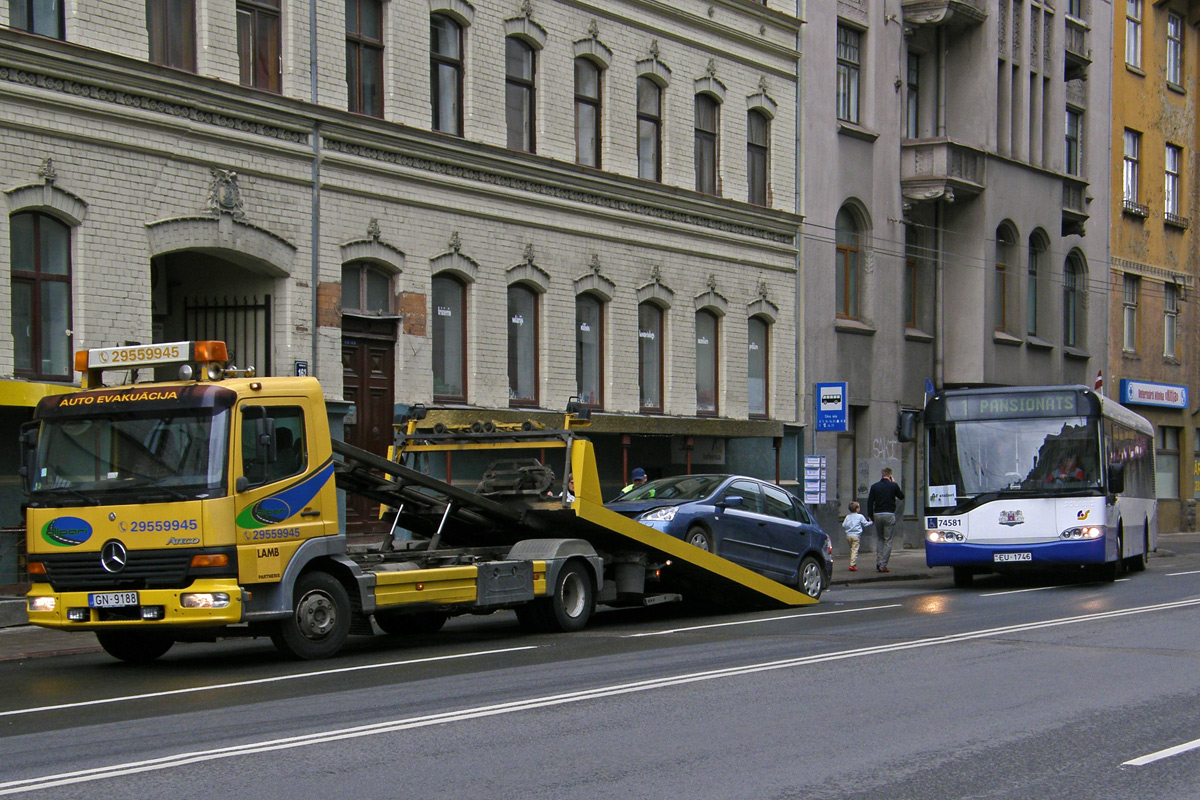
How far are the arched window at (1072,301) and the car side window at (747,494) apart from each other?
23976mm

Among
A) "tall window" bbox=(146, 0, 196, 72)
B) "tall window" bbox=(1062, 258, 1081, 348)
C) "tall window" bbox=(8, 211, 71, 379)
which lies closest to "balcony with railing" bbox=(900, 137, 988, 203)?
"tall window" bbox=(1062, 258, 1081, 348)

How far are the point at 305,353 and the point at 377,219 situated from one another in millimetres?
2497

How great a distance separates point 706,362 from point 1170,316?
72.1 feet

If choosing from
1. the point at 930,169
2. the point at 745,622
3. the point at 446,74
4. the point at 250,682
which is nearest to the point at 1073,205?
the point at 930,169

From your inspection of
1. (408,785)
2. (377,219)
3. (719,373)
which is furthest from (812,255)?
(408,785)

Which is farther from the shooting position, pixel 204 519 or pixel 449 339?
pixel 449 339

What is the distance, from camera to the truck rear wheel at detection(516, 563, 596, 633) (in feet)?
47.5

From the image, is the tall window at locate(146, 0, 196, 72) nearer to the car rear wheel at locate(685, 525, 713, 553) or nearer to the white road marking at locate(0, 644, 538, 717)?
the car rear wheel at locate(685, 525, 713, 553)

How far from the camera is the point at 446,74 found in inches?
890

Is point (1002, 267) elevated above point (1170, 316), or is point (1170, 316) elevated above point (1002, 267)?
point (1002, 267)

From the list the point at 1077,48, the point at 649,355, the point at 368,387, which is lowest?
the point at 368,387

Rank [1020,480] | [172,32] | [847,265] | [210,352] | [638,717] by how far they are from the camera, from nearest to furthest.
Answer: [638,717]
[210,352]
[172,32]
[1020,480]
[847,265]

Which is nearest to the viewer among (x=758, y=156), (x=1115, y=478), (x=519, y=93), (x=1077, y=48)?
(x=1115, y=478)

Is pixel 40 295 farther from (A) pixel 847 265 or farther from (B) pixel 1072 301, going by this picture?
(B) pixel 1072 301
